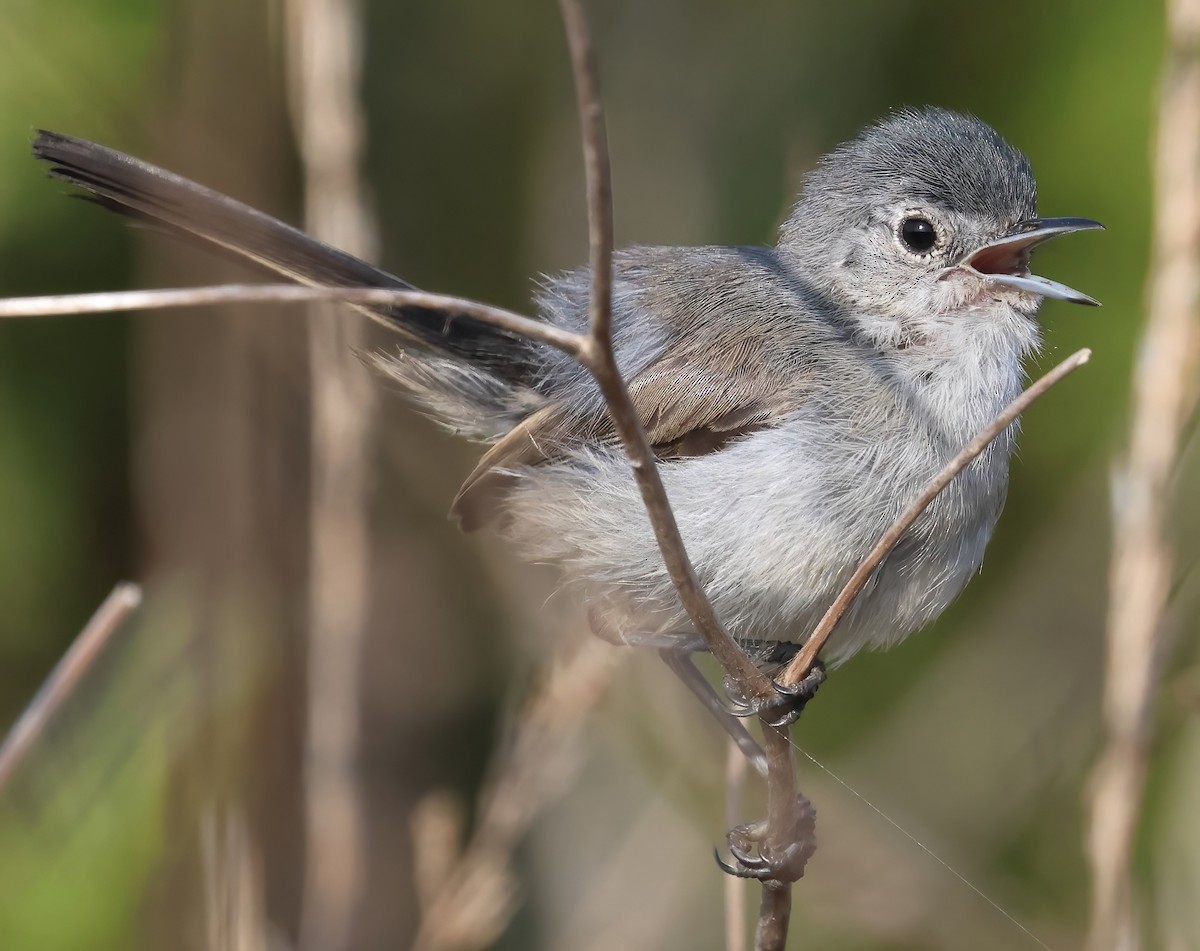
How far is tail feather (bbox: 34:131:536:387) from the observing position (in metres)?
1.68

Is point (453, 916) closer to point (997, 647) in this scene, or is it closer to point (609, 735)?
point (609, 735)

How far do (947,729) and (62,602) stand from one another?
1947 millimetres

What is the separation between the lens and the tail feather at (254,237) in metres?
1.68

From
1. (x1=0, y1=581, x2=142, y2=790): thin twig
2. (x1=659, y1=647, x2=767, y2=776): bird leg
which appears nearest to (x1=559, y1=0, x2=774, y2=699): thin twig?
(x1=0, y1=581, x2=142, y2=790): thin twig

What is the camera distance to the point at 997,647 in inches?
117

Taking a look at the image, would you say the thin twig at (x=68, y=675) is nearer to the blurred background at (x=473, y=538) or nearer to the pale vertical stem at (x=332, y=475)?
the blurred background at (x=473, y=538)

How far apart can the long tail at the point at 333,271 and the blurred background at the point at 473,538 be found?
0.20 meters

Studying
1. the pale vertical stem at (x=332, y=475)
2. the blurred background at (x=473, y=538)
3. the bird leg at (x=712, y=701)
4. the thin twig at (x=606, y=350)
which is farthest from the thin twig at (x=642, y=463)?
the pale vertical stem at (x=332, y=475)

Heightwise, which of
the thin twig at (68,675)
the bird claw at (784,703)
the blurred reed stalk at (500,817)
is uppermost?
the thin twig at (68,675)

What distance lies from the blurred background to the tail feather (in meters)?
0.23

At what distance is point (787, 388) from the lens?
2197 millimetres

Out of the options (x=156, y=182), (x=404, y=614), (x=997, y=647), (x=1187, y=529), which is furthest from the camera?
(x=404, y=614)

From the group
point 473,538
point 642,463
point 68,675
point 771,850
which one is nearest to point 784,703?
point 771,850

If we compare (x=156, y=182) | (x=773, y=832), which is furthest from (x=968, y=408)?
(x=156, y=182)
